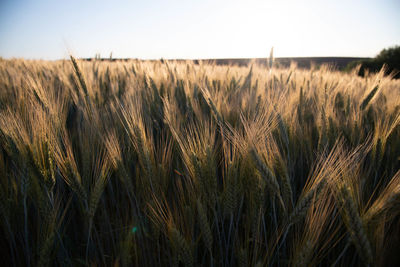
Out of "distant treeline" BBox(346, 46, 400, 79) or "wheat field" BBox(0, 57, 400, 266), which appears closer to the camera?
"wheat field" BBox(0, 57, 400, 266)

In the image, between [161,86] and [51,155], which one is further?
[161,86]

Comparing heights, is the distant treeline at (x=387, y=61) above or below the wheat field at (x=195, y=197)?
above

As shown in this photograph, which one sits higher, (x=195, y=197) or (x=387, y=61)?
(x=387, y=61)

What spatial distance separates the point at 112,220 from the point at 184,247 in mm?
647

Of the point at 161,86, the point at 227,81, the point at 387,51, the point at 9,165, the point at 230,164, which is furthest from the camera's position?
the point at 387,51

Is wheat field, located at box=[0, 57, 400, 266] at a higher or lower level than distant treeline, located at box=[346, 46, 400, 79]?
lower

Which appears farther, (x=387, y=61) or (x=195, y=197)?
(x=387, y=61)

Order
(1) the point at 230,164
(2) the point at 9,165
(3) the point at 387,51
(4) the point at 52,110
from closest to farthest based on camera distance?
1. (1) the point at 230,164
2. (4) the point at 52,110
3. (2) the point at 9,165
4. (3) the point at 387,51

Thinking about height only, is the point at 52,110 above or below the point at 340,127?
above

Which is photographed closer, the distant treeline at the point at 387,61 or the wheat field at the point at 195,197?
the wheat field at the point at 195,197

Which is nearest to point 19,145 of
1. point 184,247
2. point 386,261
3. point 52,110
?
point 52,110

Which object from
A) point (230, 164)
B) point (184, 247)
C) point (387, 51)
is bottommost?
point (184, 247)

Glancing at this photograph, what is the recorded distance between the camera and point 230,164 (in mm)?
805

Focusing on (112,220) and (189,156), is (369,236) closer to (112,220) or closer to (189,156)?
(189,156)
